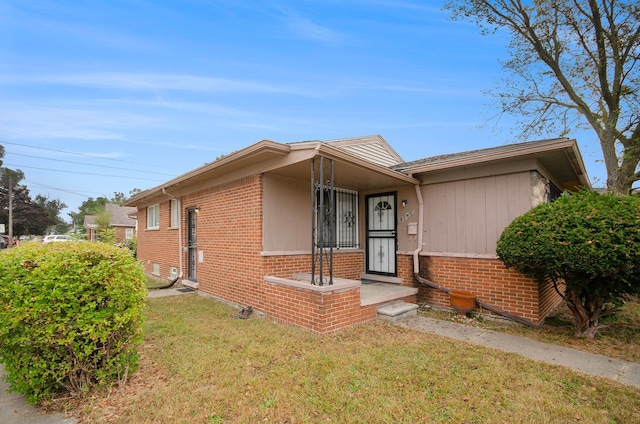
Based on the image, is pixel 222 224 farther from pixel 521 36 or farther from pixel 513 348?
pixel 521 36

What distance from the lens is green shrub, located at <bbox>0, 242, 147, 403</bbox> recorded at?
2.59 meters

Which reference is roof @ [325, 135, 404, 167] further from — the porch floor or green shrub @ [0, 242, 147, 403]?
green shrub @ [0, 242, 147, 403]

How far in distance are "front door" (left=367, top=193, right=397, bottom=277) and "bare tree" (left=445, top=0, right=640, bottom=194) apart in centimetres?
719

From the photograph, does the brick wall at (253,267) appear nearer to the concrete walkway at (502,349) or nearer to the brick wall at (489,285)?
the brick wall at (489,285)

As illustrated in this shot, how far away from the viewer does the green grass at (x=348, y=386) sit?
2.55 metres

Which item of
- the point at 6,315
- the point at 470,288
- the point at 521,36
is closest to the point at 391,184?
the point at 470,288

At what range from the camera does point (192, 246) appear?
8.87 m

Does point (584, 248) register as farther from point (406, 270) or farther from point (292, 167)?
point (292, 167)

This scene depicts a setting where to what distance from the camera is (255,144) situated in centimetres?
498

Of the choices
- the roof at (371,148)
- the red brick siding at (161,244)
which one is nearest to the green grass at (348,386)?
the roof at (371,148)

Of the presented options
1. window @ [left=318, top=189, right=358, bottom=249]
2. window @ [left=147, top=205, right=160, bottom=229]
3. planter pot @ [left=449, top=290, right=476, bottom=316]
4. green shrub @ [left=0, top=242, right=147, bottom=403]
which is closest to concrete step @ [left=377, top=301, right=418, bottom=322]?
planter pot @ [left=449, top=290, right=476, bottom=316]

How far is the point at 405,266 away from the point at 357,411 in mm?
4438

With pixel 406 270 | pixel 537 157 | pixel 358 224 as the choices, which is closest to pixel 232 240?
pixel 358 224

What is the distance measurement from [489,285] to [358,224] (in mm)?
3147
